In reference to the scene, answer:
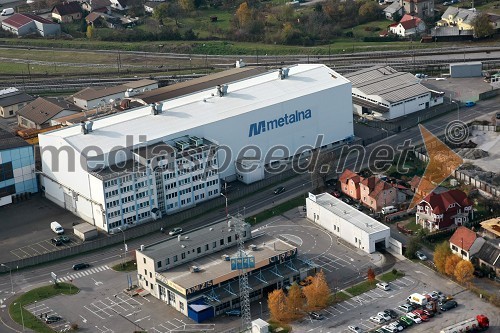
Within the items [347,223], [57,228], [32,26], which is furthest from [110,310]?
[32,26]

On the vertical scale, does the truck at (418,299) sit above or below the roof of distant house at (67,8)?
below

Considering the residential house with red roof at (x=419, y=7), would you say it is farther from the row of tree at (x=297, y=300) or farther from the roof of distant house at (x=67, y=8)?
the row of tree at (x=297, y=300)

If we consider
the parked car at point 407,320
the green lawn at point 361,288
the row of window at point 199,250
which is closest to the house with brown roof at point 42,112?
the row of window at point 199,250

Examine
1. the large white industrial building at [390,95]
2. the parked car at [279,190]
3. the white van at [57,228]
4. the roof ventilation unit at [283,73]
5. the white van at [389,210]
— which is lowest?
the white van at [389,210]

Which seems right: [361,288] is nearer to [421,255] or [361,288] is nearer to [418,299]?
[418,299]

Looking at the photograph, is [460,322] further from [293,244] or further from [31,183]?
[31,183]

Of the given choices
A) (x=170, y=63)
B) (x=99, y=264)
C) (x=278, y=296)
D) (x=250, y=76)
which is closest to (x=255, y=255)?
(x=278, y=296)
